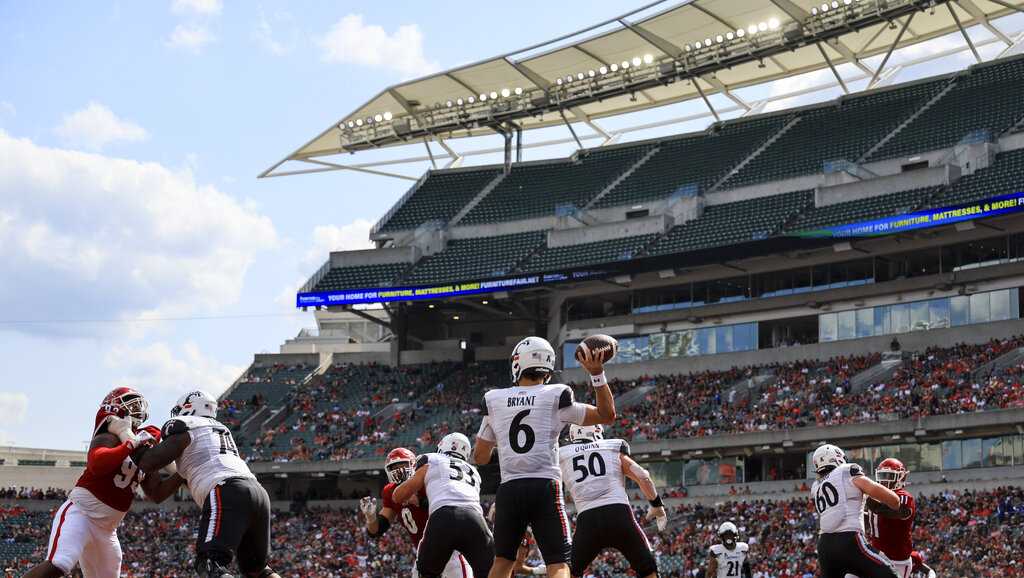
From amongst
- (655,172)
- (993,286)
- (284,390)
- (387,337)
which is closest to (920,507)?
(993,286)

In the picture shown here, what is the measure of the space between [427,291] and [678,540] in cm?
2461

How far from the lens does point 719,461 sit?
169 feet

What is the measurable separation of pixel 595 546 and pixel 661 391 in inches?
1759

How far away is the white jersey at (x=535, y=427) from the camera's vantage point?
11.8 m

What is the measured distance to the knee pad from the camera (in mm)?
12078

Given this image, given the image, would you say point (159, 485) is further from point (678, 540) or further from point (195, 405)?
point (678, 540)

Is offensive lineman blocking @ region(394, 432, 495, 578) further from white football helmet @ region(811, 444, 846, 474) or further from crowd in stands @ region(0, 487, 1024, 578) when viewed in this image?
crowd in stands @ region(0, 487, 1024, 578)

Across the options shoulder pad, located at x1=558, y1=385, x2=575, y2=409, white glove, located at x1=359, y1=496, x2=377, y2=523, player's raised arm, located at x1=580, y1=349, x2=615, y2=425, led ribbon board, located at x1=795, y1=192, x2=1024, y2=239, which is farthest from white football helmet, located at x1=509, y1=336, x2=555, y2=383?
led ribbon board, located at x1=795, y1=192, x2=1024, y2=239

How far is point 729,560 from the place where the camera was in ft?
60.0

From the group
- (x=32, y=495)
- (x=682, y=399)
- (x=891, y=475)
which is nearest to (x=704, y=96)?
(x=682, y=399)

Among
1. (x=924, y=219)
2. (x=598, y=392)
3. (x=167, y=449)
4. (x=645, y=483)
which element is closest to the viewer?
(x=598, y=392)

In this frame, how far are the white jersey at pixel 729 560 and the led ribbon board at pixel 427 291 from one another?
41676 mm

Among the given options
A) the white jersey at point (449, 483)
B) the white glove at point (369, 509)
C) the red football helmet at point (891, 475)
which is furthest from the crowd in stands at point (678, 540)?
the white jersey at point (449, 483)

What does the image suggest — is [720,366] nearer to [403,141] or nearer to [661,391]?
[661,391]
